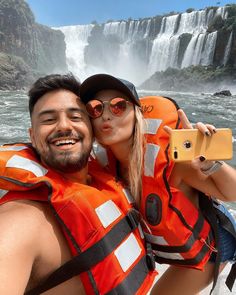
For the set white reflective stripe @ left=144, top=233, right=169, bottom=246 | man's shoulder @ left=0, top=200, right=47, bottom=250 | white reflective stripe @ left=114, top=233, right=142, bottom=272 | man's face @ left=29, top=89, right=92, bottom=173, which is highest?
man's face @ left=29, top=89, right=92, bottom=173

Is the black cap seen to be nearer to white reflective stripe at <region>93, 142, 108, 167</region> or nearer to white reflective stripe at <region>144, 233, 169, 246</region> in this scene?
white reflective stripe at <region>93, 142, 108, 167</region>

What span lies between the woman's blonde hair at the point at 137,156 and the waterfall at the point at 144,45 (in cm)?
4217

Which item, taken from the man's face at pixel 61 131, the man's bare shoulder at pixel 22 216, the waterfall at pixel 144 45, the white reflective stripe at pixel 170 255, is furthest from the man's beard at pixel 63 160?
the waterfall at pixel 144 45

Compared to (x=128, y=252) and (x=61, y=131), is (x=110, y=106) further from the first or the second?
(x=128, y=252)

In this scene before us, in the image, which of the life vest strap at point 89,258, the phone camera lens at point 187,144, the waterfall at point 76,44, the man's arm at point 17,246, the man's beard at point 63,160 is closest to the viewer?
the man's arm at point 17,246

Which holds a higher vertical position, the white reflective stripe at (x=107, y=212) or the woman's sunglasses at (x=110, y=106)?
the woman's sunglasses at (x=110, y=106)

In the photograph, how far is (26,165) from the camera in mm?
1384

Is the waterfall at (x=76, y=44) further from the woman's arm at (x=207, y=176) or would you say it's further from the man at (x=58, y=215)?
the woman's arm at (x=207, y=176)

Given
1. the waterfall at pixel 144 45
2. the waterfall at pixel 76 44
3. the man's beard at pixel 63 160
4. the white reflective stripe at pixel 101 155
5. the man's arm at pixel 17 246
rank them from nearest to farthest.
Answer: the man's arm at pixel 17 246
the man's beard at pixel 63 160
the white reflective stripe at pixel 101 155
the waterfall at pixel 144 45
the waterfall at pixel 76 44

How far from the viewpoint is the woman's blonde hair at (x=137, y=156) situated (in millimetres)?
1565

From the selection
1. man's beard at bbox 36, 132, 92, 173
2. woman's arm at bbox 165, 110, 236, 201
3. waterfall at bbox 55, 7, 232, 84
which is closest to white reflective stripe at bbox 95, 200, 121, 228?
man's beard at bbox 36, 132, 92, 173

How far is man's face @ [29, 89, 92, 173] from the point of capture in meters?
1.46

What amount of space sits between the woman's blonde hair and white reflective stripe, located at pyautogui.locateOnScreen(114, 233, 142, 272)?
251 mm

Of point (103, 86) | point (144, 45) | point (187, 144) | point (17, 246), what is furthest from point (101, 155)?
point (144, 45)
